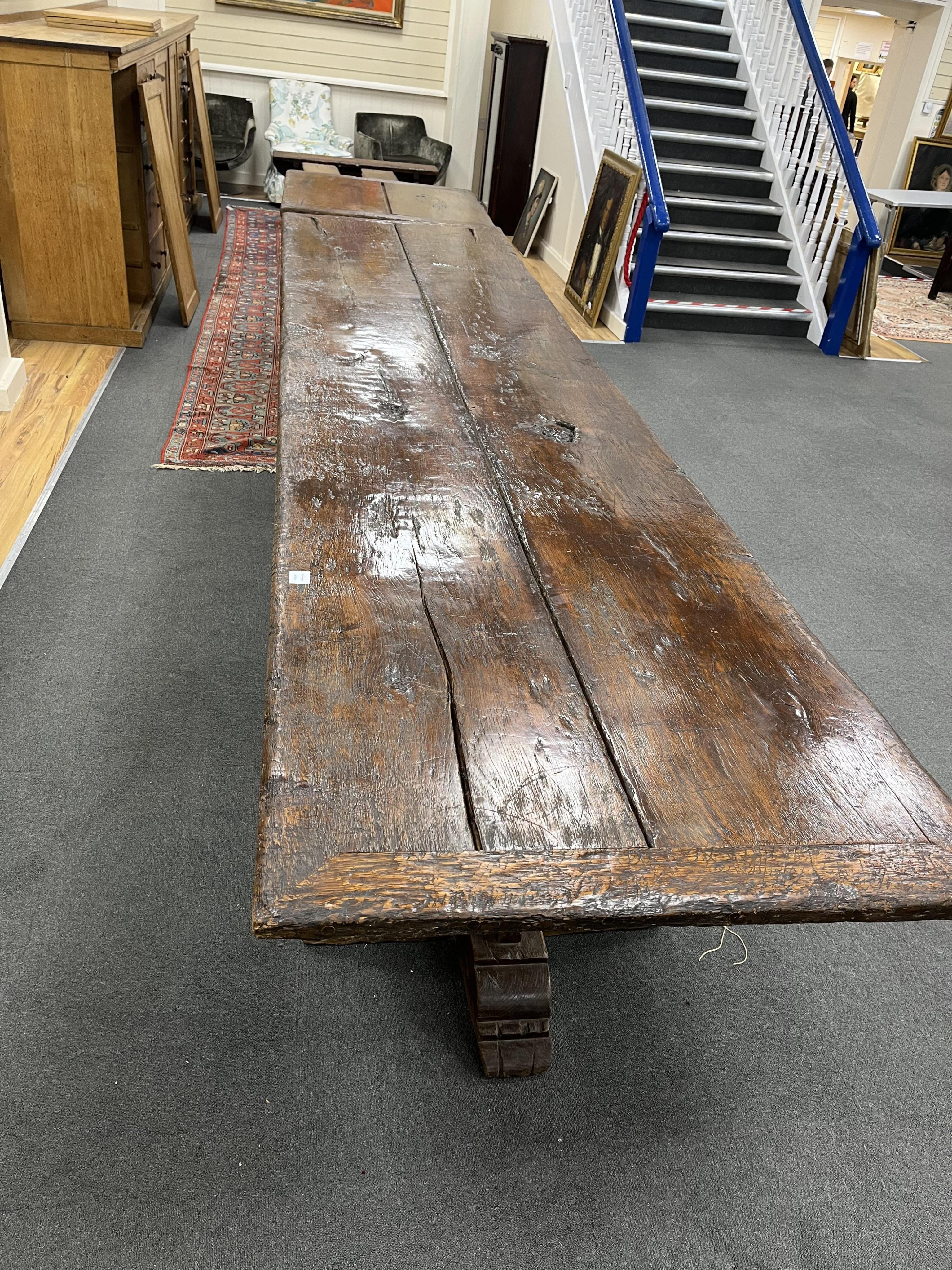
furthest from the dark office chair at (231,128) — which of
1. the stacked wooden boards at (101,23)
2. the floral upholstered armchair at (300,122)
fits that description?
the stacked wooden boards at (101,23)

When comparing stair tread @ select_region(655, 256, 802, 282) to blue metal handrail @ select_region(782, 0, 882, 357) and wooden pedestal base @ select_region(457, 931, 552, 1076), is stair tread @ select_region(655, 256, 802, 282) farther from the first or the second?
wooden pedestal base @ select_region(457, 931, 552, 1076)

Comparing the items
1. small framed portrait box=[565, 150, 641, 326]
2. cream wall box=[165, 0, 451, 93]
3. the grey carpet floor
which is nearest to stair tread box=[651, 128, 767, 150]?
small framed portrait box=[565, 150, 641, 326]

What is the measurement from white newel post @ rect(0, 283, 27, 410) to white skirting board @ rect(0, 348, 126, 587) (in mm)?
276

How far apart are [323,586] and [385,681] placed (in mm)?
257

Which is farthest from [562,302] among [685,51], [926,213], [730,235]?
[926,213]

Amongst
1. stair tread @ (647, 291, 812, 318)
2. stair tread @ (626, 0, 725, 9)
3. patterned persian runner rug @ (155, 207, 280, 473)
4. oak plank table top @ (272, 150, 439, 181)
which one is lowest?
patterned persian runner rug @ (155, 207, 280, 473)

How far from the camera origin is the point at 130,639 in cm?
240

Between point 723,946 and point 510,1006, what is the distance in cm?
52

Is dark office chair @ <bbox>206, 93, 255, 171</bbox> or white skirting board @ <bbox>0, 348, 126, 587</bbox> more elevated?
dark office chair @ <bbox>206, 93, 255, 171</bbox>

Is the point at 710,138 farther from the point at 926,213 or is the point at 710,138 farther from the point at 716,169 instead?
the point at 926,213

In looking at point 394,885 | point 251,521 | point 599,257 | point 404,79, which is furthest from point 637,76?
point 394,885

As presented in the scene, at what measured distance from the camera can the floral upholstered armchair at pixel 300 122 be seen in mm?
7508

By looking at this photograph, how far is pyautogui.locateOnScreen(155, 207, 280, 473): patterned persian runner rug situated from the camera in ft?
11.1

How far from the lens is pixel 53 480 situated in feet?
10.2
